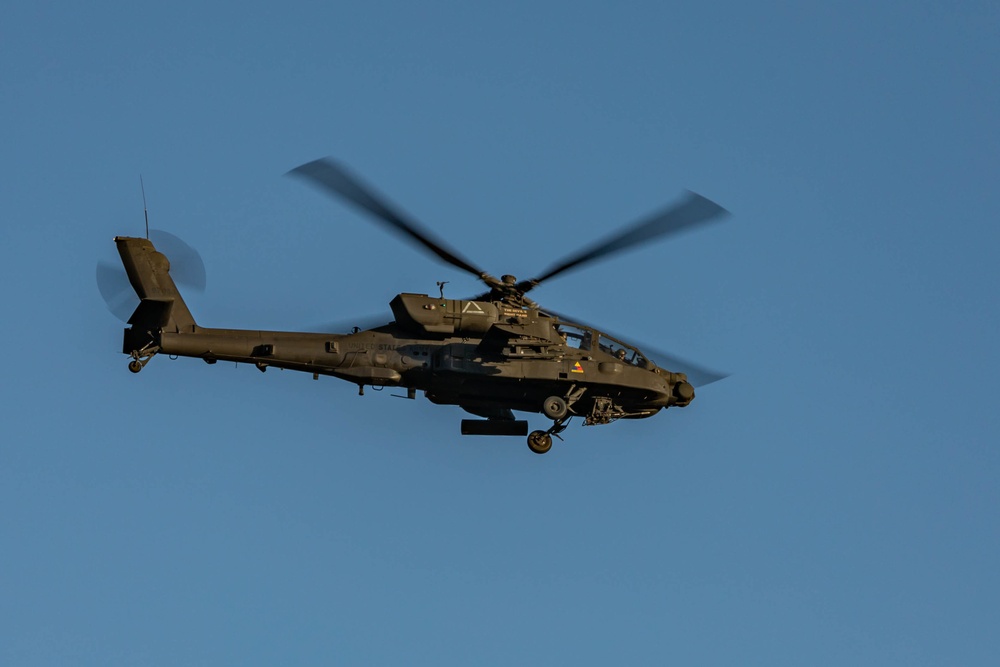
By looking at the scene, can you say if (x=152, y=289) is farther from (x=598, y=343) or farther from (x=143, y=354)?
(x=598, y=343)

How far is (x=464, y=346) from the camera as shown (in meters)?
41.0

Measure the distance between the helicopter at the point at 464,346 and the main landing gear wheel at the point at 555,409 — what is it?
0.08ft

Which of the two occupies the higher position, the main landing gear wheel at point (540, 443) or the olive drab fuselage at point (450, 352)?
the olive drab fuselage at point (450, 352)

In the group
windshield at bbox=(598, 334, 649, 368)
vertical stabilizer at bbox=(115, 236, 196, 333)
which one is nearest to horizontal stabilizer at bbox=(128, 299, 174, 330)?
vertical stabilizer at bbox=(115, 236, 196, 333)

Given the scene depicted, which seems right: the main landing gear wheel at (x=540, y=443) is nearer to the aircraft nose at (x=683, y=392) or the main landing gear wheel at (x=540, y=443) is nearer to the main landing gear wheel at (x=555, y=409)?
the main landing gear wheel at (x=555, y=409)

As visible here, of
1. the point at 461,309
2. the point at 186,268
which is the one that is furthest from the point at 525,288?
the point at 186,268

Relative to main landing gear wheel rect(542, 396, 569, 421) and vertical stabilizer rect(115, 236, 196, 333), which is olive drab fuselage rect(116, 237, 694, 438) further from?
main landing gear wheel rect(542, 396, 569, 421)

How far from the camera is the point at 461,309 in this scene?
1614 inches

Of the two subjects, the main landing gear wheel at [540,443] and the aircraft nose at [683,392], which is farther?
the aircraft nose at [683,392]

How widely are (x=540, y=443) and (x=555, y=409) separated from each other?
100 centimetres

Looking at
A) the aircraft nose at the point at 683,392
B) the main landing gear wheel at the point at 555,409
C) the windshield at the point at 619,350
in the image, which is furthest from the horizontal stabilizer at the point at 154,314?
the aircraft nose at the point at 683,392

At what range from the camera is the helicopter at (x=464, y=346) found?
3900 centimetres

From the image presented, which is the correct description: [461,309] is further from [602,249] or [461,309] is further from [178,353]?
[178,353]

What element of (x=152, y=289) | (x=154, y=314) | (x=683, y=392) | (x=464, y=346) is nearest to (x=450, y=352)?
(x=464, y=346)
